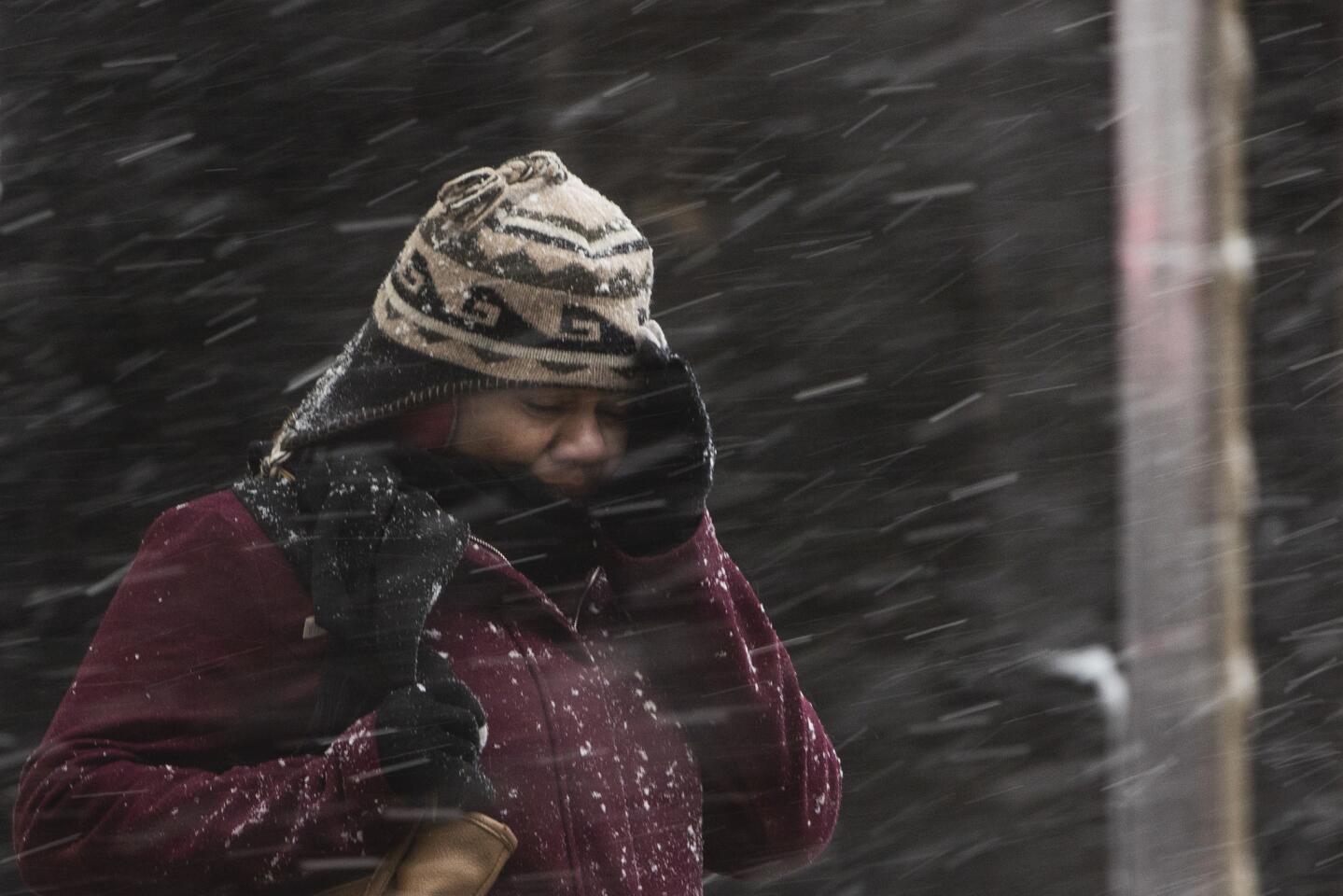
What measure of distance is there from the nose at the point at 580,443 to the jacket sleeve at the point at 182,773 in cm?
41

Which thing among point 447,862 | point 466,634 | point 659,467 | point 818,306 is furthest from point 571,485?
point 818,306

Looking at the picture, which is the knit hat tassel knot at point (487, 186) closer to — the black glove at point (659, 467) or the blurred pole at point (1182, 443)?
the black glove at point (659, 467)

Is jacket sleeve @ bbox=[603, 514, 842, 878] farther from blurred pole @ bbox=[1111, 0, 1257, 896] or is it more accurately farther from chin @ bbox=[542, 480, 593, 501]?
blurred pole @ bbox=[1111, 0, 1257, 896]

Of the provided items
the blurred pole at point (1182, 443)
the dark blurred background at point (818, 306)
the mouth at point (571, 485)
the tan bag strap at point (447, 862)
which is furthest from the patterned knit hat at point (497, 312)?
the blurred pole at point (1182, 443)

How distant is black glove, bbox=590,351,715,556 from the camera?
1.99 meters

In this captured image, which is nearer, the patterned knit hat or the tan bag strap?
the tan bag strap

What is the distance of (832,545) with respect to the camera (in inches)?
148

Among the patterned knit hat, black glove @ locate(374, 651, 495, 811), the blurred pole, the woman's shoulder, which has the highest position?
the patterned knit hat

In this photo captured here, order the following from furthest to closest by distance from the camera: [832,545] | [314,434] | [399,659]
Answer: [832,545] < [314,434] < [399,659]

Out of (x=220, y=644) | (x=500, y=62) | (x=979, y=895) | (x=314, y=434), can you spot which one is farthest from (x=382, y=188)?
(x=979, y=895)

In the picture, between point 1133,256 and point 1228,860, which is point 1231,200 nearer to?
point 1133,256

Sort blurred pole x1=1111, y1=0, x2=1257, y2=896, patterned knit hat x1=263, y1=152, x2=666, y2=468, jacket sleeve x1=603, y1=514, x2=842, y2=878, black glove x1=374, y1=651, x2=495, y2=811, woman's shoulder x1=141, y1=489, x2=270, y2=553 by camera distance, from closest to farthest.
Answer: black glove x1=374, y1=651, x2=495, y2=811
woman's shoulder x1=141, y1=489, x2=270, y2=553
patterned knit hat x1=263, y1=152, x2=666, y2=468
jacket sleeve x1=603, y1=514, x2=842, y2=878
blurred pole x1=1111, y1=0, x2=1257, y2=896

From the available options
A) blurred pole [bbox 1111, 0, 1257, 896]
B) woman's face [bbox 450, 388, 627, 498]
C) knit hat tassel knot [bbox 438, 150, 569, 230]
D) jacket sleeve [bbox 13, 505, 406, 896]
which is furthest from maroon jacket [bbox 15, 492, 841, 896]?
blurred pole [bbox 1111, 0, 1257, 896]

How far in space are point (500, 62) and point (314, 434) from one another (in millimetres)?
1777
